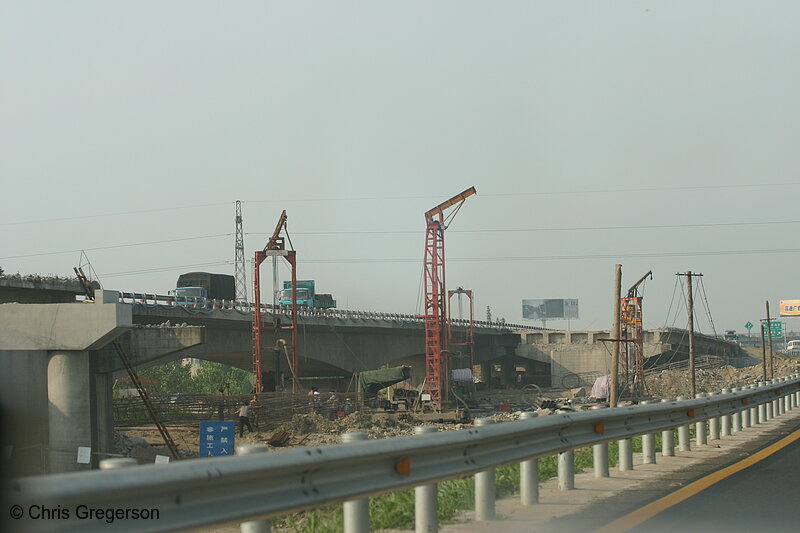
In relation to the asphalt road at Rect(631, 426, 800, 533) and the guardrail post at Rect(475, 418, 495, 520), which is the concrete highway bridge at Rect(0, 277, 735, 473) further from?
the asphalt road at Rect(631, 426, 800, 533)

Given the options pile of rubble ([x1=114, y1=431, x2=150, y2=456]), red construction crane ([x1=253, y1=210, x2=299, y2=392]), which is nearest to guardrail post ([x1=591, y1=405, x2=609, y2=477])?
pile of rubble ([x1=114, y1=431, x2=150, y2=456])

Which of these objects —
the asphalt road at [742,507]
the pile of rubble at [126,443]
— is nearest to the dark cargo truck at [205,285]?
the pile of rubble at [126,443]

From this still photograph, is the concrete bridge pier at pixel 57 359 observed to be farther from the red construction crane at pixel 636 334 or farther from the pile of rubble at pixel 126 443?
the red construction crane at pixel 636 334

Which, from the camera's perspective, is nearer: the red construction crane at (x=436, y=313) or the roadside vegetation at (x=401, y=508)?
the roadside vegetation at (x=401, y=508)

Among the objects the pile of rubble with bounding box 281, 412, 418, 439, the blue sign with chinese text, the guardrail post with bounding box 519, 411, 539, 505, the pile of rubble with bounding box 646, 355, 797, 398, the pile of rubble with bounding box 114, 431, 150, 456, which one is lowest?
the pile of rubble with bounding box 646, 355, 797, 398

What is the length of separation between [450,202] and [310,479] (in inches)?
3307

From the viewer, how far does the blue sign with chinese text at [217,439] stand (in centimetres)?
2623

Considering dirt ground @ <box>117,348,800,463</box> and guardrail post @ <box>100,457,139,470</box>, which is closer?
guardrail post @ <box>100,457,139,470</box>

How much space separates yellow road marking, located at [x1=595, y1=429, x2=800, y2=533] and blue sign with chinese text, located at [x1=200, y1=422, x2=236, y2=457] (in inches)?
608

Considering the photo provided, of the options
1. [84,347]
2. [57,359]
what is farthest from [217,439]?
[57,359]

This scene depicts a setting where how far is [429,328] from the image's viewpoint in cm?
8812

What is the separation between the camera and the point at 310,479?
18.7 feet

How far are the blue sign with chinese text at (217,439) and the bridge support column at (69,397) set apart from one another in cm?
1240

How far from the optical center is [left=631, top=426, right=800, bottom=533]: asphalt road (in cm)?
813
